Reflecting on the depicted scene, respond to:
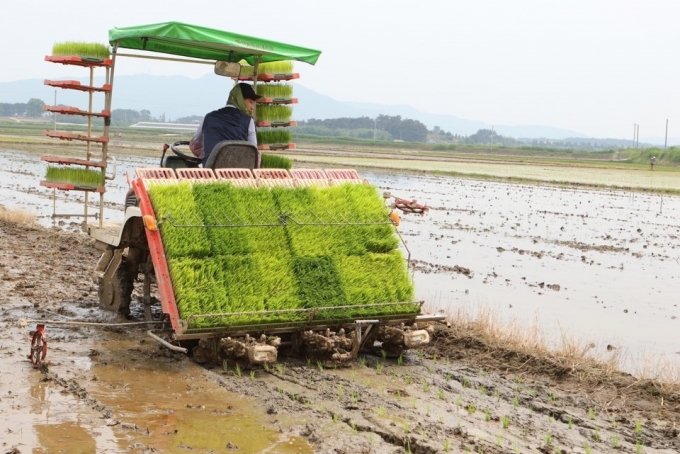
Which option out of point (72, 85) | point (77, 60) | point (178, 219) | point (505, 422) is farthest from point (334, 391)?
point (72, 85)

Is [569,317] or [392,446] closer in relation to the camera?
[392,446]

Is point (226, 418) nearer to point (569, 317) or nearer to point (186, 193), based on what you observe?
point (186, 193)

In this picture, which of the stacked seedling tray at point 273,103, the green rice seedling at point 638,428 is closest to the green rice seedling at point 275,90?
the stacked seedling tray at point 273,103

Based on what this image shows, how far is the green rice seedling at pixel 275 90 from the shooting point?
431 inches

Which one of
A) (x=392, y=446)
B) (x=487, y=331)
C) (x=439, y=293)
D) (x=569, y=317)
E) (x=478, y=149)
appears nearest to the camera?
(x=392, y=446)

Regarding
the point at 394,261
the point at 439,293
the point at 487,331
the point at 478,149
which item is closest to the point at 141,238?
the point at 394,261

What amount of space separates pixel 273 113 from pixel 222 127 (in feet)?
7.77

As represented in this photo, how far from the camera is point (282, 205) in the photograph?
8.09m

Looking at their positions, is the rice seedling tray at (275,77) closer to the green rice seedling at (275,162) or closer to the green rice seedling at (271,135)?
the green rice seedling at (271,135)

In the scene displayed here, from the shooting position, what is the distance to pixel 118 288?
907cm

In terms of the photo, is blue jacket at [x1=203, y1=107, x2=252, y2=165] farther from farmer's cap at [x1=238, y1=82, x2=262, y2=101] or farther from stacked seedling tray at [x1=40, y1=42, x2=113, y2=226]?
stacked seedling tray at [x1=40, y1=42, x2=113, y2=226]

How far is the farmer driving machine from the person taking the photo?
24.0ft

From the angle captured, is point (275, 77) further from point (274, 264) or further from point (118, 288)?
point (274, 264)

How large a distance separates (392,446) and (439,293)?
6975mm
